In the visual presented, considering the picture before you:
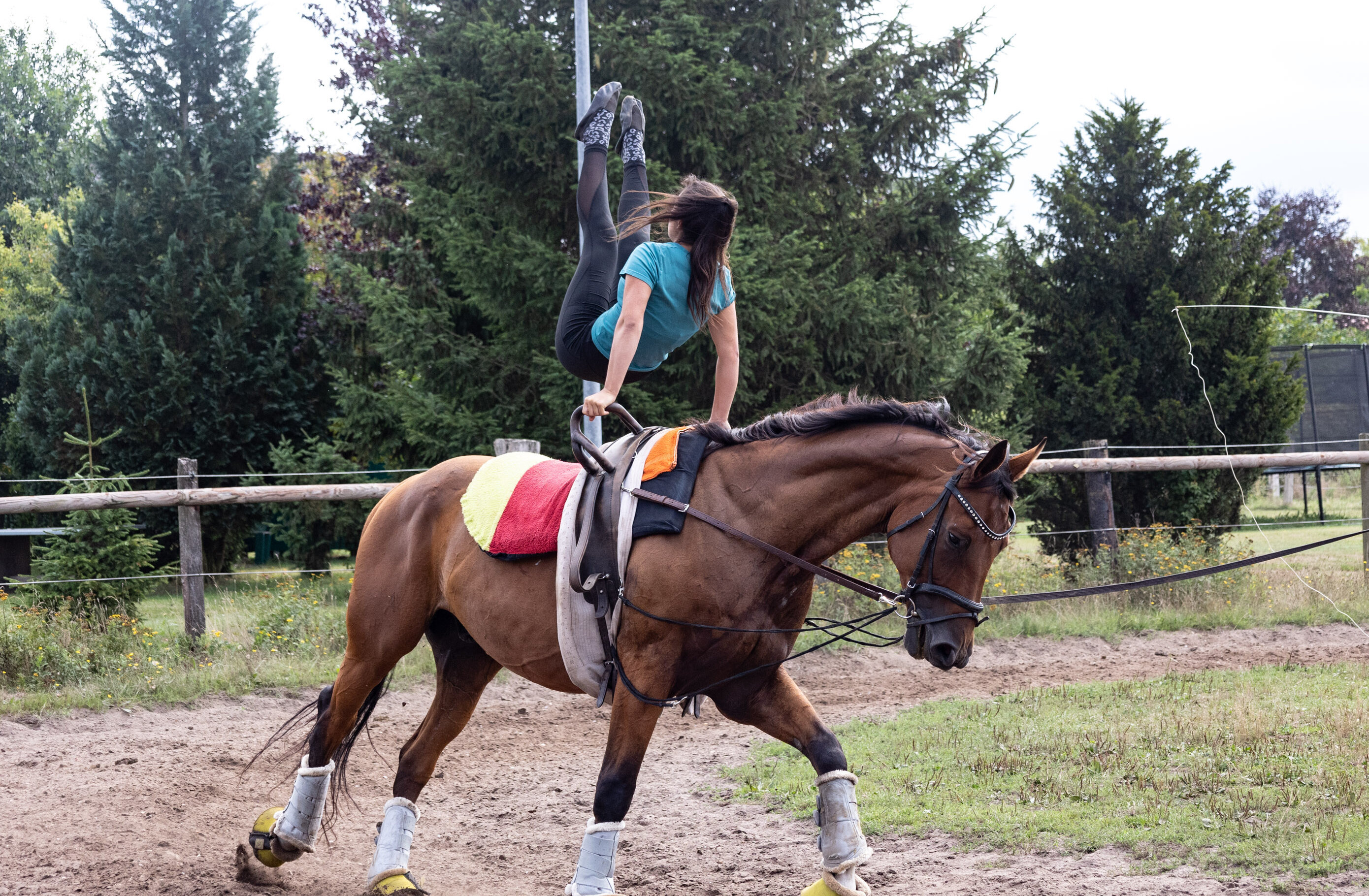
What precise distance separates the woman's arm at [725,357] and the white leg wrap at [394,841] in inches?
79.6

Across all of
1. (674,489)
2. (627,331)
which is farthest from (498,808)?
(627,331)

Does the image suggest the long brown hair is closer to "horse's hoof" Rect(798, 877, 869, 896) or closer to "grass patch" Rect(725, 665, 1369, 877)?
"horse's hoof" Rect(798, 877, 869, 896)

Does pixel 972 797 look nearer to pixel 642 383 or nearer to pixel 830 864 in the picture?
pixel 830 864

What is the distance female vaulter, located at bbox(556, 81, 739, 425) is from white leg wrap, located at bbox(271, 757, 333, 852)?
6.61 ft

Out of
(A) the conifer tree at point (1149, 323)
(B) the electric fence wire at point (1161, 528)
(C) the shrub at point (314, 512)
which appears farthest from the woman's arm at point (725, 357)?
(C) the shrub at point (314, 512)

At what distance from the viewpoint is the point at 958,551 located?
3.07 metres

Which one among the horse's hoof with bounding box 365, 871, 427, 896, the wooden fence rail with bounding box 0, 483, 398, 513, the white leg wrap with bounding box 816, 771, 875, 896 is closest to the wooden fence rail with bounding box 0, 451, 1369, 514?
the wooden fence rail with bounding box 0, 483, 398, 513

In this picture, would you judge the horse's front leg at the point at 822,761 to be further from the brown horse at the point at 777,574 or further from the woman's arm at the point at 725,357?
the woman's arm at the point at 725,357

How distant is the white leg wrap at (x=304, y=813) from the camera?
4246mm

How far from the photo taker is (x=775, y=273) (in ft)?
36.2

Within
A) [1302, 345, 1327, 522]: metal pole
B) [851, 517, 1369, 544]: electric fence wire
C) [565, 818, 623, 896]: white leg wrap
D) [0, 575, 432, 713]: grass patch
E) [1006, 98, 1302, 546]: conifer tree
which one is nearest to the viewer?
[565, 818, 623, 896]: white leg wrap

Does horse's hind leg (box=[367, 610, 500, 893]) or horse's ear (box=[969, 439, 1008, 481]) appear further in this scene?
horse's hind leg (box=[367, 610, 500, 893])

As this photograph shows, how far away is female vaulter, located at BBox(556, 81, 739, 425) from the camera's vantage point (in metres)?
3.59

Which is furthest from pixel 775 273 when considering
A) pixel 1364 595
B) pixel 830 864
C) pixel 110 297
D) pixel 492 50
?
pixel 110 297
